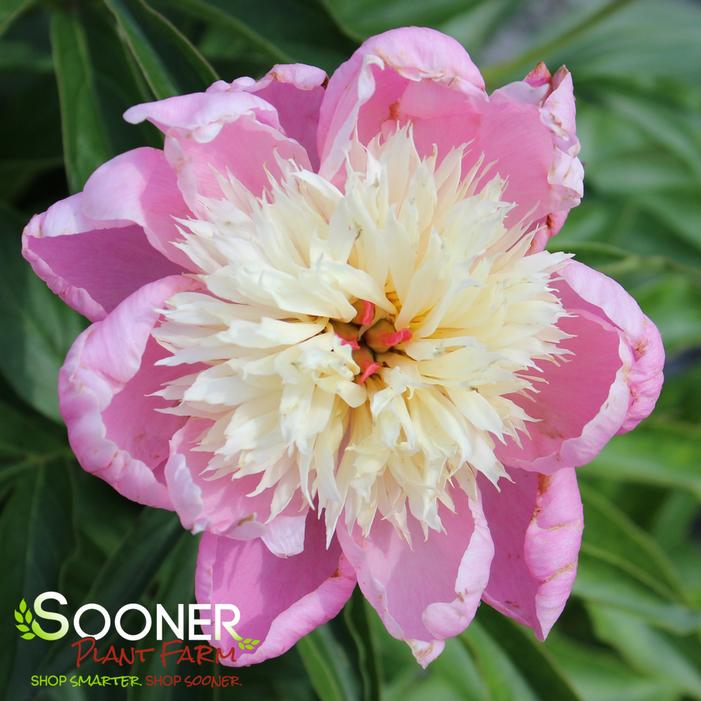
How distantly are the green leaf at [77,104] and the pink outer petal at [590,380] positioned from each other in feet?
1.48

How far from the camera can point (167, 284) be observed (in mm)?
665

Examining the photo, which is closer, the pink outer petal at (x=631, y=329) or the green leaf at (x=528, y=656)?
the pink outer petal at (x=631, y=329)

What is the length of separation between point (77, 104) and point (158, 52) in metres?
0.12

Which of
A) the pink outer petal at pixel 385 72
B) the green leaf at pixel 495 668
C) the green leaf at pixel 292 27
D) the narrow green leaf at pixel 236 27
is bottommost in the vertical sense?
the green leaf at pixel 495 668

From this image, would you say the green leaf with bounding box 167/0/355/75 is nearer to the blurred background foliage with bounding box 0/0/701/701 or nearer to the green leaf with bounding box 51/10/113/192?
the blurred background foliage with bounding box 0/0/701/701

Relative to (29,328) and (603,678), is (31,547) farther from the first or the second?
(603,678)

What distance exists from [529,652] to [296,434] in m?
0.46

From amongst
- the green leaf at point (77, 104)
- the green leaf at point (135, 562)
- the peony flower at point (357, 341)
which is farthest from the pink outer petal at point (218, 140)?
the green leaf at point (135, 562)

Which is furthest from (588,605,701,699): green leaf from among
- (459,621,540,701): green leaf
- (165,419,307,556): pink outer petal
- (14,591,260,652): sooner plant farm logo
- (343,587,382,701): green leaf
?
(165,419,307,556): pink outer petal

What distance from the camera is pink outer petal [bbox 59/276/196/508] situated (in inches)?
24.0

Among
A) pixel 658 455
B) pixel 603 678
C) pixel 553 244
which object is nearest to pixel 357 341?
pixel 553 244

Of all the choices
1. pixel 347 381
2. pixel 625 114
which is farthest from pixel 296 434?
pixel 625 114

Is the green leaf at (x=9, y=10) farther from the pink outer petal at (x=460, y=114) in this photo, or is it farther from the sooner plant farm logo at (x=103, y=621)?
the sooner plant farm logo at (x=103, y=621)

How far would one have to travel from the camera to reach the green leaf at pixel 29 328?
96 centimetres
